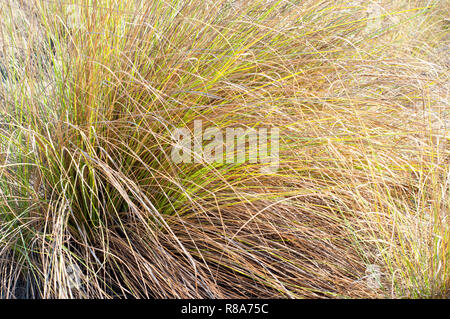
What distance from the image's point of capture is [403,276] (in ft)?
3.77

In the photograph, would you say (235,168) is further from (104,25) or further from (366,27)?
(366,27)

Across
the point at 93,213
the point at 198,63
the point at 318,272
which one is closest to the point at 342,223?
the point at 318,272

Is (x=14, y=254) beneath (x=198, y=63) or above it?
beneath

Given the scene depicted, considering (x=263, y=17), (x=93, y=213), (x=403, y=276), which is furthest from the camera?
(x=263, y=17)

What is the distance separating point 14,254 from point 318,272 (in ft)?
2.96

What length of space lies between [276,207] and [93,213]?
59cm

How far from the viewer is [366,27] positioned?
2.04 m

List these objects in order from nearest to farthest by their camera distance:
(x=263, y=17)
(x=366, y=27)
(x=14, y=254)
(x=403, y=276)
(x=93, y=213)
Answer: (x=403, y=276) → (x=14, y=254) → (x=93, y=213) → (x=263, y=17) → (x=366, y=27)

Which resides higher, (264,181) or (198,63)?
(198,63)

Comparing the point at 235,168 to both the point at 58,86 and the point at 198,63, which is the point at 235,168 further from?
the point at 58,86
